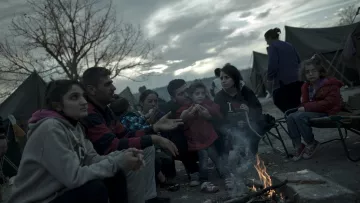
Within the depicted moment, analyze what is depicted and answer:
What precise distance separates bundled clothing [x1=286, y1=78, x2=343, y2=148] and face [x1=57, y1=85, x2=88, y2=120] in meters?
3.55

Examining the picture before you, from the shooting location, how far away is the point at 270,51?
605 cm

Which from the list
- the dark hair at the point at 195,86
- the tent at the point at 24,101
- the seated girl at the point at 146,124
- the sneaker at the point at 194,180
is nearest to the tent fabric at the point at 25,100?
the tent at the point at 24,101

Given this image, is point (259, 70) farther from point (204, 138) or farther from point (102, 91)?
point (102, 91)

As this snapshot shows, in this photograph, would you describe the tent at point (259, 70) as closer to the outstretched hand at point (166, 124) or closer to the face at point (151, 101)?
the face at point (151, 101)

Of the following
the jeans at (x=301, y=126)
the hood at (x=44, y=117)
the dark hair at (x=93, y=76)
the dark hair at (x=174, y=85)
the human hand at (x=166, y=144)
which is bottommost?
the jeans at (x=301, y=126)

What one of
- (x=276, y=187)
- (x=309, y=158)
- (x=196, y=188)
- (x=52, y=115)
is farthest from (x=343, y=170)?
(x=52, y=115)

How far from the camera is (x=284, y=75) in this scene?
590 cm

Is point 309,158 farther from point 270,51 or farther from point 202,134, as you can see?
point 270,51

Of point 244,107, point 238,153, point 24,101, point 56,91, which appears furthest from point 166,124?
point 24,101

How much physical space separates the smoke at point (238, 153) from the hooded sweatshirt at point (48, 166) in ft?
8.80

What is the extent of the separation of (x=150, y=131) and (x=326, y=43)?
1376 cm

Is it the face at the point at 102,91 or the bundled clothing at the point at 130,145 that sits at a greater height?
the face at the point at 102,91

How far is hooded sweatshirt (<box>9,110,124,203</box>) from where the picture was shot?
215cm

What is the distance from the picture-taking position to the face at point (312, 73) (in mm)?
4828
